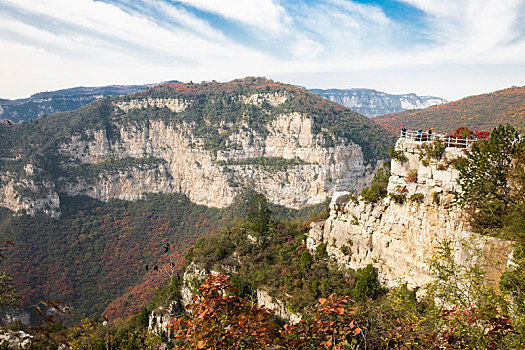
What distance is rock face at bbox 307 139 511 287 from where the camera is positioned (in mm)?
20922

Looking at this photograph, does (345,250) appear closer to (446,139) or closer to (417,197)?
(417,197)

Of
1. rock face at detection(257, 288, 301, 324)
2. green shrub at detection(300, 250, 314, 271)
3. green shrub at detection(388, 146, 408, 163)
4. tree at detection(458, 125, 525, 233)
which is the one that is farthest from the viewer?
green shrub at detection(300, 250, 314, 271)

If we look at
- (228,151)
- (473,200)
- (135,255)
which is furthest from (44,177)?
(473,200)

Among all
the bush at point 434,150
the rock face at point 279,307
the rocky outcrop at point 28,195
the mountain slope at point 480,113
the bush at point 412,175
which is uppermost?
the mountain slope at point 480,113

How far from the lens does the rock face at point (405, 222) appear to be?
68.6ft

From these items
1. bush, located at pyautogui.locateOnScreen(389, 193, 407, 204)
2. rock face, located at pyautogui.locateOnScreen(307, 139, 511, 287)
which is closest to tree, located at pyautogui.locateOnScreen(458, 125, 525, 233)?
rock face, located at pyautogui.locateOnScreen(307, 139, 511, 287)

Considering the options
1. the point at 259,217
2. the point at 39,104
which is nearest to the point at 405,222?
the point at 259,217

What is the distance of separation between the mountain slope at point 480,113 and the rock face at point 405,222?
41.3 metres

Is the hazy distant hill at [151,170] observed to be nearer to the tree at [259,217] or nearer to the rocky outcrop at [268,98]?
the rocky outcrop at [268,98]

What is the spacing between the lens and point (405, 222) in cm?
2372

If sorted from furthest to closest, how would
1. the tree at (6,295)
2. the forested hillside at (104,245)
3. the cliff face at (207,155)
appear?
the cliff face at (207,155) → the forested hillside at (104,245) → the tree at (6,295)

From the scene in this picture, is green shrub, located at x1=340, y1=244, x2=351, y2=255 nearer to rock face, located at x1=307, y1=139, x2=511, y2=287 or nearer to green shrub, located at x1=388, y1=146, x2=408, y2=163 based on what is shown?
rock face, located at x1=307, y1=139, x2=511, y2=287

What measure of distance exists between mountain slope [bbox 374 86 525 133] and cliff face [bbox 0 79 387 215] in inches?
826

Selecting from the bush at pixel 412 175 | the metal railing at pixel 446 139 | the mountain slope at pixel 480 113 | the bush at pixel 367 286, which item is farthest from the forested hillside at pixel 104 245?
the mountain slope at pixel 480 113
